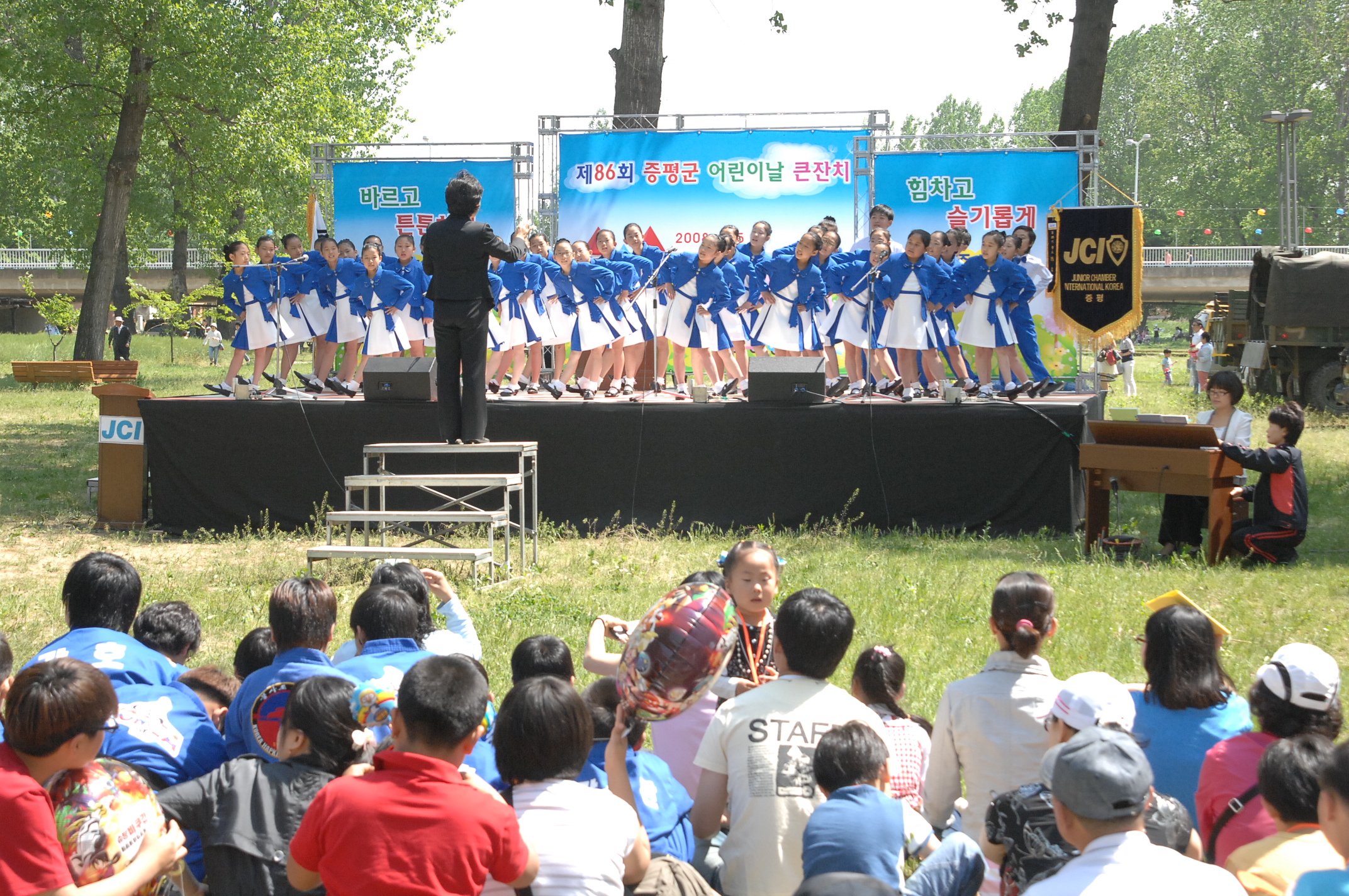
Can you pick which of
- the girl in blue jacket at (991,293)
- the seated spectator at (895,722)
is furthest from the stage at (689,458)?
the seated spectator at (895,722)

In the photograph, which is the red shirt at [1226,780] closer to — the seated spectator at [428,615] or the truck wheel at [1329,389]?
the seated spectator at [428,615]

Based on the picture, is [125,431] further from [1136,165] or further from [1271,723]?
[1136,165]

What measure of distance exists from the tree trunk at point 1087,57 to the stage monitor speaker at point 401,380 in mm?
8357

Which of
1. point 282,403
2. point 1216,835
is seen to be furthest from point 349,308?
point 1216,835

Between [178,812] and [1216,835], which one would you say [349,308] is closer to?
[178,812]

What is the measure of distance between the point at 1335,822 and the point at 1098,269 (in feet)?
28.4

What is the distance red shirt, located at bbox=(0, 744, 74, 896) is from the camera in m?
2.37

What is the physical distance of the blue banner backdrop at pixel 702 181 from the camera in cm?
1231

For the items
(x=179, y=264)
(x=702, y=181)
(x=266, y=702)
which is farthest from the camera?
(x=179, y=264)

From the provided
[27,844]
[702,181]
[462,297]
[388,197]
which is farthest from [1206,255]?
[27,844]

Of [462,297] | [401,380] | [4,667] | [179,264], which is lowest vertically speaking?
[4,667]

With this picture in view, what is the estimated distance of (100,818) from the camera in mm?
2557

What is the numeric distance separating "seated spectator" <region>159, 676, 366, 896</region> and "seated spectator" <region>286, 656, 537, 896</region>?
0.35 meters

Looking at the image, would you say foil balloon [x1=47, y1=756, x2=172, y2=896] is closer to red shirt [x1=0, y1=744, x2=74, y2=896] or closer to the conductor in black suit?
red shirt [x1=0, y1=744, x2=74, y2=896]
